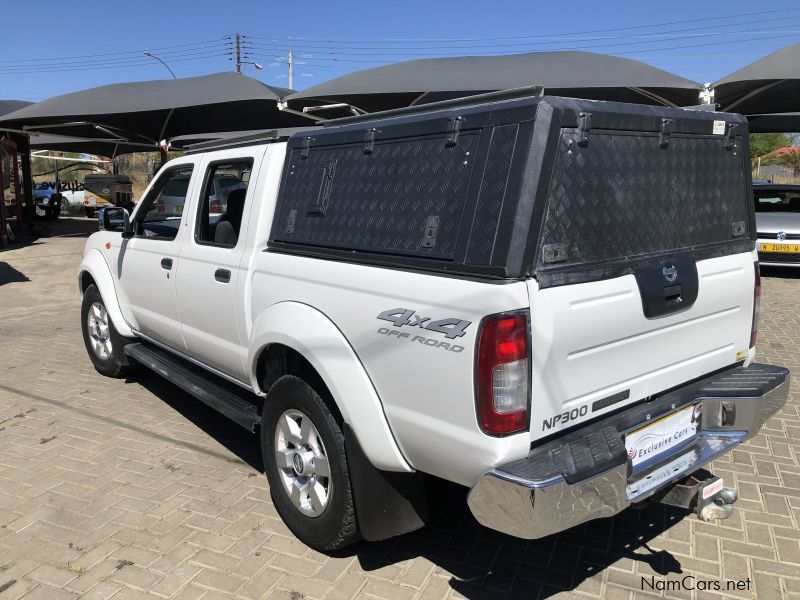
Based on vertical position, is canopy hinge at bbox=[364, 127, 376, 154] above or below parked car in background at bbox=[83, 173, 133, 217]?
below

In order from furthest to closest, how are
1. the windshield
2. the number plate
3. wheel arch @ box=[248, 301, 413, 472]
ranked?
the windshield → the number plate → wheel arch @ box=[248, 301, 413, 472]

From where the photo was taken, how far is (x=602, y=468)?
2.30 metres

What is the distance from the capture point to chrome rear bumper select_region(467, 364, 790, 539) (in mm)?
2176

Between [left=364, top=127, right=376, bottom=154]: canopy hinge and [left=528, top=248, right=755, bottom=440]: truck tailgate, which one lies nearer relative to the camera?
[left=528, top=248, right=755, bottom=440]: truck tailgate

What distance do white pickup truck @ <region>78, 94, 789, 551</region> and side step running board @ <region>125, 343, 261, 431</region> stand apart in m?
0.04

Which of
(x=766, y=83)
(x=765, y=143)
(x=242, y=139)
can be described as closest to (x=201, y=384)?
(x=242, y=139)

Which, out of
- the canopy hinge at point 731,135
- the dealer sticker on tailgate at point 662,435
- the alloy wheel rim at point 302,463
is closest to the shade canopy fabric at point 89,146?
the alloy wheel rim at point 302,463

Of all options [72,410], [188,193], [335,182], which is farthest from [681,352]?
[72,410]

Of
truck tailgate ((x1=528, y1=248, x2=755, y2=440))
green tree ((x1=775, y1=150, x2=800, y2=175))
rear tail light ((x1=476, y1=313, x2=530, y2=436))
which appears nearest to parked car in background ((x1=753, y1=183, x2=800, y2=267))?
truck tailgate ((x1=528, y1=248, x2=755, y2=440))

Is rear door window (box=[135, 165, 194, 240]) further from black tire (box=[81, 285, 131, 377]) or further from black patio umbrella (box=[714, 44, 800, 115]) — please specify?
black patio umbrella (box=[714, 44, 800, 115])

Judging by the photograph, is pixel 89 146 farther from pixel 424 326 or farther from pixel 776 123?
pixel 424 326

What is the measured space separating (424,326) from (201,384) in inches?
90.4

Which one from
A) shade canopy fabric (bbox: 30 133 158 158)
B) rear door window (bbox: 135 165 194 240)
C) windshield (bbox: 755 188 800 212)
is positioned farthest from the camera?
shade canopy fabric (bbox: 30 133 158 158)

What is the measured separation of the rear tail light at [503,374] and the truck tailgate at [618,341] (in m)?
0.05
